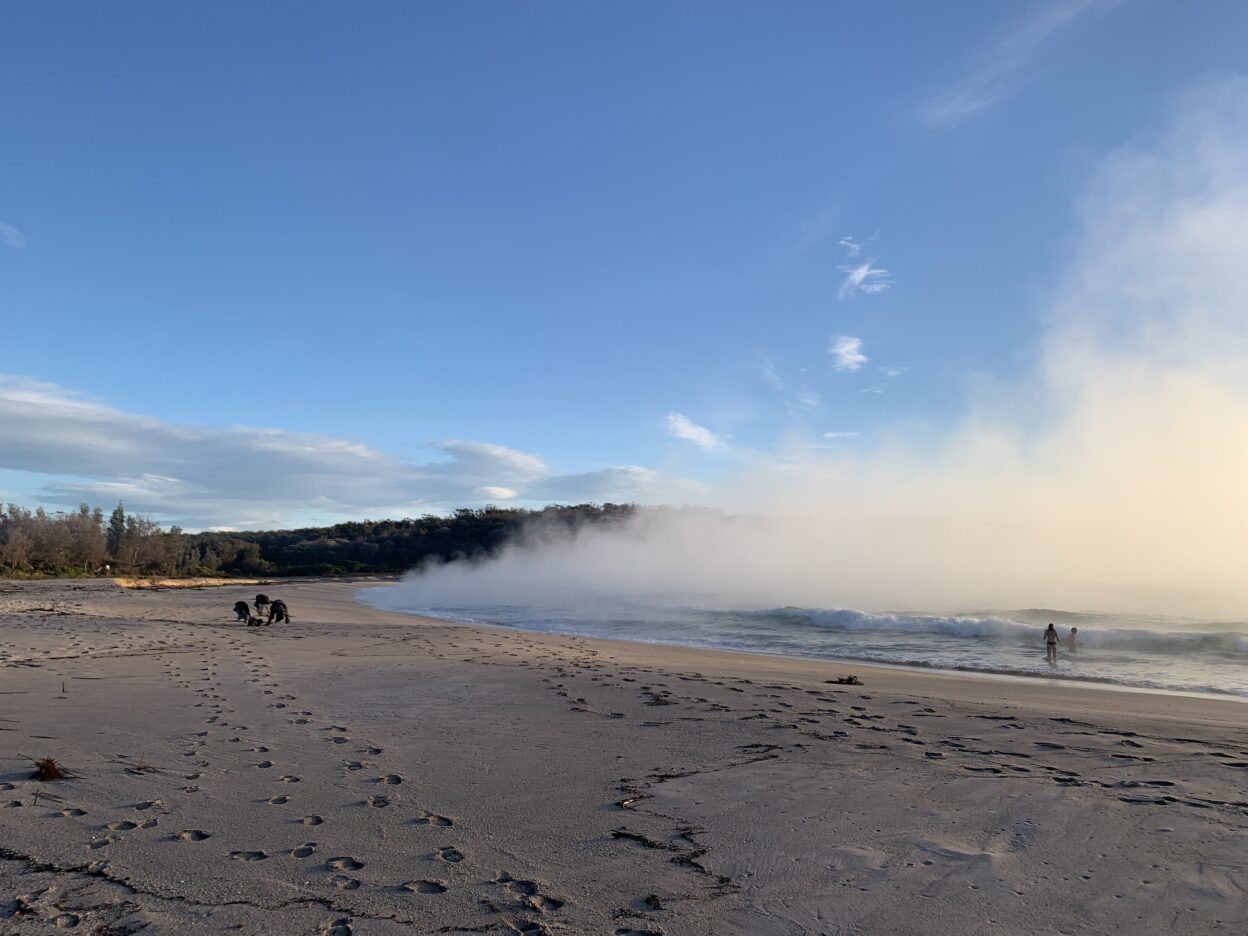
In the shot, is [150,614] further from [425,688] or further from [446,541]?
[446,541]

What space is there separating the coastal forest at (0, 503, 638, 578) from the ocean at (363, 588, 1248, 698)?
3208 cm

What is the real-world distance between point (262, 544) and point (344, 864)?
12242cm

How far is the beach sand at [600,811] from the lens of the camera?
3.74 metres

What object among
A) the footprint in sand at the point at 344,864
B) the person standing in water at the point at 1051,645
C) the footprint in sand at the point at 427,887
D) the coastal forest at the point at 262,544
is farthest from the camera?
the coastal forest at the point at 262,544

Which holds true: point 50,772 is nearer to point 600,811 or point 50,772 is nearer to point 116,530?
point 600,811

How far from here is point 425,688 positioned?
10664 mm

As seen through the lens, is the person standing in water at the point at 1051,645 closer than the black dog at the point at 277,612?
Yes

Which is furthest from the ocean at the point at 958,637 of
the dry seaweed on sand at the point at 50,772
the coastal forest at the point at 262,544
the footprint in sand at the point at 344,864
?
the coastal forest at the point at 262,544

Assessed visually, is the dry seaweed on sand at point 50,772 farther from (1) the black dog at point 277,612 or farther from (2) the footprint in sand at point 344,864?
(1) the black dog at point 277,612

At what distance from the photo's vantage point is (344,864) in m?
Result: 4.18

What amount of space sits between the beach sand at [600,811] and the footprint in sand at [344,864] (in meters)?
0.03

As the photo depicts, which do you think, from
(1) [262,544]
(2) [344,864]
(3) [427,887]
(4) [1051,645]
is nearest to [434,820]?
(2) [344,864]

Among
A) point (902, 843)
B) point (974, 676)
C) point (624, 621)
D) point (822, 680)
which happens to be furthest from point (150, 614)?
point (902, 843)

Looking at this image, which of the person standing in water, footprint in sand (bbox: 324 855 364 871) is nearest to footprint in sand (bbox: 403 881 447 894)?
footprint in sand (bbox: 324 855 364 871)
